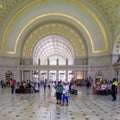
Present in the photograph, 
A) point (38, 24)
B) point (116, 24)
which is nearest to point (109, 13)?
point (116, 24)

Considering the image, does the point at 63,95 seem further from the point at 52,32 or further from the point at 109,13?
the point at 52,32

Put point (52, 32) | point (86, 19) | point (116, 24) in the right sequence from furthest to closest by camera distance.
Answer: point (52, 32), point (86, 19), point (116, 24)

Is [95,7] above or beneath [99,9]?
above

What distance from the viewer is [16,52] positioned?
115 feet

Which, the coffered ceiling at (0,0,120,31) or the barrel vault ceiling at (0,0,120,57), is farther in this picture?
the barrel vault ceiling at (0,0,120,57)

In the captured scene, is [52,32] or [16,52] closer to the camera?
[16,52]

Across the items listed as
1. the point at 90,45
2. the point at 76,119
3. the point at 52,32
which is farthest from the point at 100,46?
the point at 76,119

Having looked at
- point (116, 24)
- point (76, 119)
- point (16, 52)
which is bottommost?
point (76, 119)

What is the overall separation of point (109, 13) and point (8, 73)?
595 inches

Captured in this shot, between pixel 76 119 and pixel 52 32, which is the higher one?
pixel 52 32

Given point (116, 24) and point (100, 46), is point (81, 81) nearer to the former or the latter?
point (100, 46)

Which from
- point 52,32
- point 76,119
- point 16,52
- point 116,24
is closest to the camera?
point 76,119

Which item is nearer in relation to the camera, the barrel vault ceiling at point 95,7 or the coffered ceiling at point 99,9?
the coffered ceiling at point 99,9

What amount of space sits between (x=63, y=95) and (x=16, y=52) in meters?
21.7
